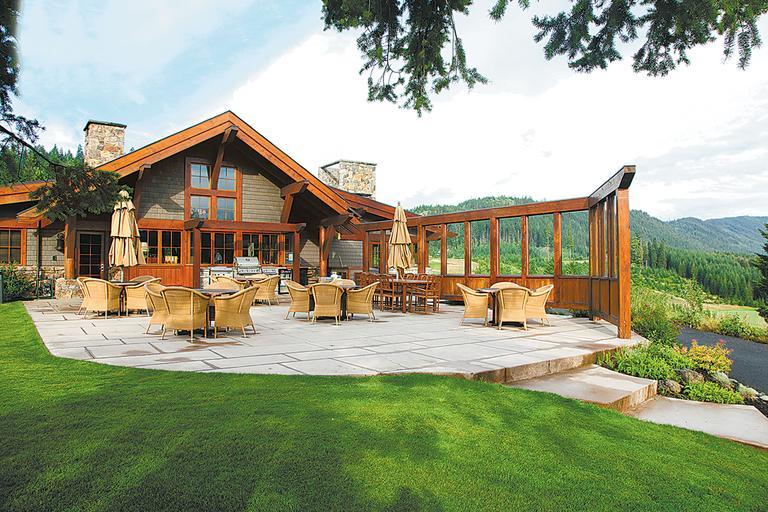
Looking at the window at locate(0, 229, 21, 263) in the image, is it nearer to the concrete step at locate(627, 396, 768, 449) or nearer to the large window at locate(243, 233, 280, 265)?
the large window at locate(243, 233, 280, 265)

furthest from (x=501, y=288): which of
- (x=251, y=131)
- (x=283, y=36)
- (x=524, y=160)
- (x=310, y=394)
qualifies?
(x=524, y=160)

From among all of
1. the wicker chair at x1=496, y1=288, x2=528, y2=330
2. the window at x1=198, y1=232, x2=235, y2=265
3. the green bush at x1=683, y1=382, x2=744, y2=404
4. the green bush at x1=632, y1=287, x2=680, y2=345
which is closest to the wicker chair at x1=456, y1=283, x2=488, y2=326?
the wicker chair at x1=496, y1=288, x2=528, y2=330

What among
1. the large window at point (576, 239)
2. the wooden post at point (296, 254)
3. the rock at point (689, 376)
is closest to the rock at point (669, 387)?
the rock at point (689, 376)

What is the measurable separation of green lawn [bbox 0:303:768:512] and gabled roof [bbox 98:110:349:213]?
409 inches

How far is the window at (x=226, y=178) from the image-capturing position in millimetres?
16250

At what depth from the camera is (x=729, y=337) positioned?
10258 mm

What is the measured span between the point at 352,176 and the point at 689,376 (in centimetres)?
1694

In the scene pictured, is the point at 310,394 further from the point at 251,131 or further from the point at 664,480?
the point at 251,131

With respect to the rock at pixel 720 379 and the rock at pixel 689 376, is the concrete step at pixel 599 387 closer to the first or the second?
the rock at pixel 689 376

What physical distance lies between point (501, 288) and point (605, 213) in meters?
2.21

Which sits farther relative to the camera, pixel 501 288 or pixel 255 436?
pixel 501 288

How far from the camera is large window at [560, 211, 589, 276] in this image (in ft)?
33.0

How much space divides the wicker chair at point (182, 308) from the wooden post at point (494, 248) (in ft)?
23.3

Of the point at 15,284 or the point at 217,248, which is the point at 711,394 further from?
the point at 15,284
